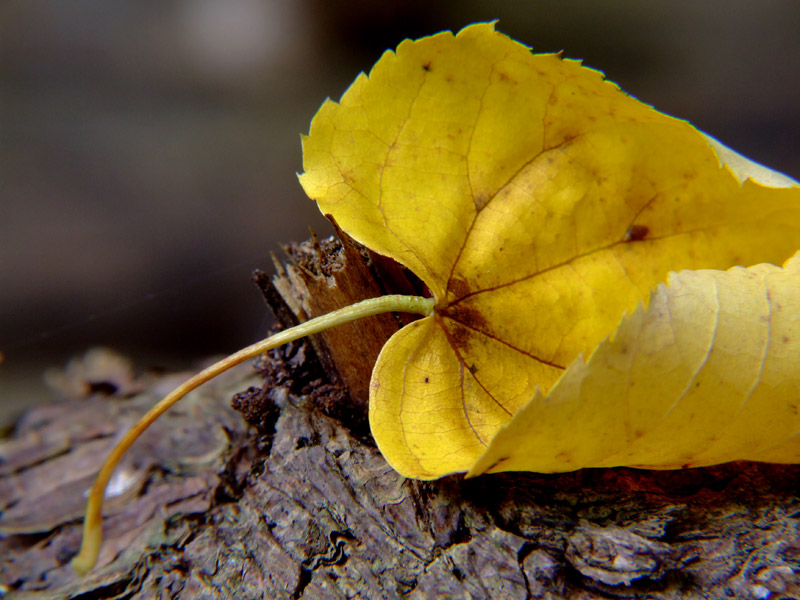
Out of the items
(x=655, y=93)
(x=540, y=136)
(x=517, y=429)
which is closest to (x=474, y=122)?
(x=540, y=136)

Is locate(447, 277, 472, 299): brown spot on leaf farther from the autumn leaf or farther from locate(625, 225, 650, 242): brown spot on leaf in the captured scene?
locate(625, 225, 650, 242): brown spot on leaf

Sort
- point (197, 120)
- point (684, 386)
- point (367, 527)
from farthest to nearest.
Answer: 1. point (197, 120)
2. point (367, 527)
3. point (684, 386)

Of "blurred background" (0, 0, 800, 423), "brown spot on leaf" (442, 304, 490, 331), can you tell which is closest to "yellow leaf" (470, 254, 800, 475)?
A: "brown spot on leaf" (442, 304, 490, 331)

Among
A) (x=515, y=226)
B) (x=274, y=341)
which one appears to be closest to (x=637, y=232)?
(x=515, y=226)

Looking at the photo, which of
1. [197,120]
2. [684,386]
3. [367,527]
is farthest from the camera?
[197,120]

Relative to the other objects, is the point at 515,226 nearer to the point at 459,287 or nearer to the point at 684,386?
the point at 459,287

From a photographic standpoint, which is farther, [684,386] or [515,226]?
[515,226]
